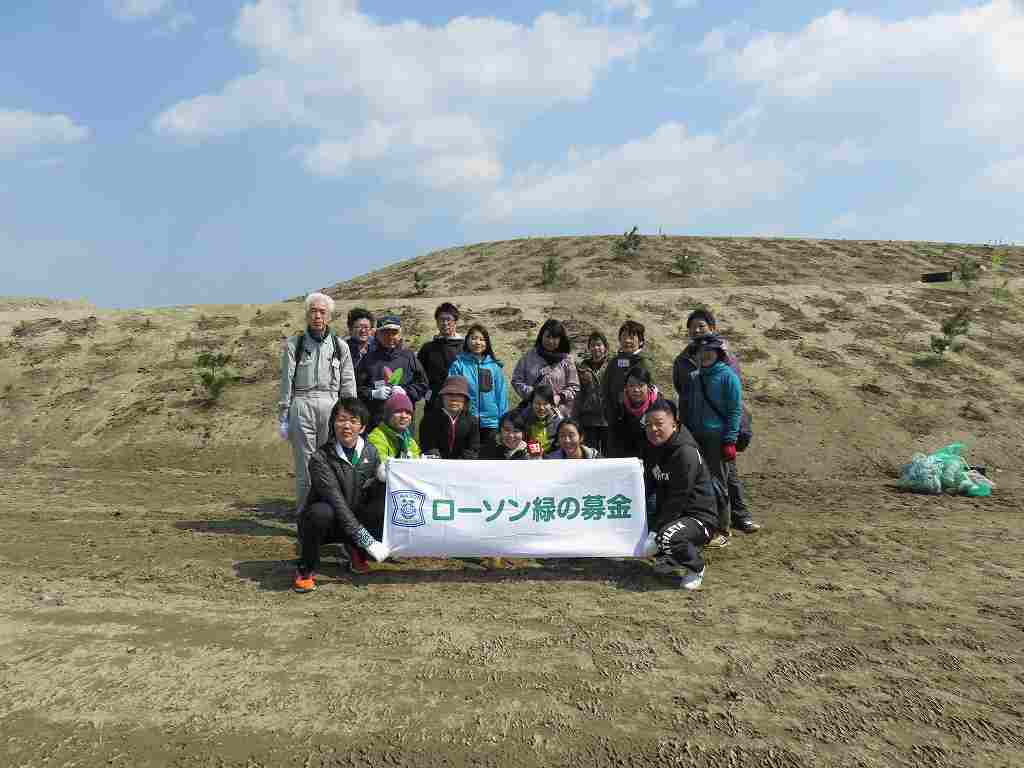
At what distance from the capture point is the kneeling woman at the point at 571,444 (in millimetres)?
5289

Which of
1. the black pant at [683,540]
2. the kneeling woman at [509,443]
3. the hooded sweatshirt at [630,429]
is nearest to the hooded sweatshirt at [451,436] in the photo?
the kneeling woman at [509,443]

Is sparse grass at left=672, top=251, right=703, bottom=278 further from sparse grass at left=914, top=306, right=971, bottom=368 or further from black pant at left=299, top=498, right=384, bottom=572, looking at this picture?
black pant at left=299, top=498, right=384, bottom=572

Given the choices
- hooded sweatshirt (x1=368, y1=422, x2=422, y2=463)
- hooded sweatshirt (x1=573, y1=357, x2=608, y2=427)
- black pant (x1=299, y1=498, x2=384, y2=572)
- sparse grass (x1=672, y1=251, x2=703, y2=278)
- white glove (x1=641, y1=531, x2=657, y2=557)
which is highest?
sparse grass (x1=672, y1=251, x2=703, y2=278)

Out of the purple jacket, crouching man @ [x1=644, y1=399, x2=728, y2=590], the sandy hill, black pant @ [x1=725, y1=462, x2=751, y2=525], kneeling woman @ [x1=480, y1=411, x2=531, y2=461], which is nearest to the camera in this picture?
crouching man @ [x1=644, y1=399, x2=728, y2=590]

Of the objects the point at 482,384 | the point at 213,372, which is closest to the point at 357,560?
the point at 482,384

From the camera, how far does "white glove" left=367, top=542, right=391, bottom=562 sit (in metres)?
4.61

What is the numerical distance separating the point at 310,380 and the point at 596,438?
2.72 meters

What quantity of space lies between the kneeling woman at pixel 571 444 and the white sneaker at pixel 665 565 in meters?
1.00

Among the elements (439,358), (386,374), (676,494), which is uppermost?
(439,358)

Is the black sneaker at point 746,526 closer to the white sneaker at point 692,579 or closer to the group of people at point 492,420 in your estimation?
the group of people at point 492,420

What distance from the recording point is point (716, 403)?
568 cm

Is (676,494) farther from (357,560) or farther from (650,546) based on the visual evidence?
(357,560)

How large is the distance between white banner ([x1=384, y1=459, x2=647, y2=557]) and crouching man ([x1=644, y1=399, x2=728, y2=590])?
180mm

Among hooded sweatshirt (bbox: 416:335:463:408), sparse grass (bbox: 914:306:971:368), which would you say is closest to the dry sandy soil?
hooded sweatshirt (bbox: 416:335:463:408)
